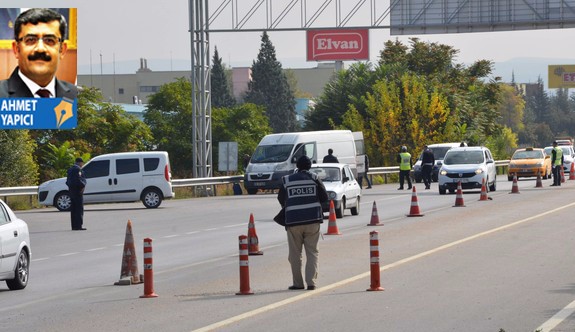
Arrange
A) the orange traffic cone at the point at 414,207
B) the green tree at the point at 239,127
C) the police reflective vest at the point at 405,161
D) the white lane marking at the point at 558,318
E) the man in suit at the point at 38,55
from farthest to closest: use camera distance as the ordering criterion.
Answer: the green tree at the point at 239,127 → the police reflective vest at the point at 405,161 → the man in suit at the point at 38,55 → the orange traffic cone at the point at 414,207 → the white lane marking at the point at 558,318

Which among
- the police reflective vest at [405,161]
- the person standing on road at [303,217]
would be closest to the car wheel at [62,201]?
the police reflective vest at [405,161]

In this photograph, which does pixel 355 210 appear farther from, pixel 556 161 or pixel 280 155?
pixel 556 161

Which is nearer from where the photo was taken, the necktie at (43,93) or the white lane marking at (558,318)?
the white lane marking at (558,318)

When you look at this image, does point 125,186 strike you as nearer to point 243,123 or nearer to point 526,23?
point 526,23

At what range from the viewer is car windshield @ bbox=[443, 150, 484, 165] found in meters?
42.9

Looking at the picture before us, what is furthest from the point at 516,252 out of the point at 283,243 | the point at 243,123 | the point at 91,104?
the point at 243,123

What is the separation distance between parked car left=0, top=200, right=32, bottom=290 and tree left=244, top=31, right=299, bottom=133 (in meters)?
124

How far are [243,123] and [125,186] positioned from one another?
51945 mm

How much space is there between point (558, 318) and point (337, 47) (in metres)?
108

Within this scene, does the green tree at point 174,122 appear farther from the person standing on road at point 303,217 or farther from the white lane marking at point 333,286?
the person standing on road at point 303,217

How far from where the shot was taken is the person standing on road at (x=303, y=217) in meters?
15.5

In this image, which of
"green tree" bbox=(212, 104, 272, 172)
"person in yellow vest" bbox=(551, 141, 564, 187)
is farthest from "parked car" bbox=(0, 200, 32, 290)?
"green tree" bbox=(212, 104, 272, 172)

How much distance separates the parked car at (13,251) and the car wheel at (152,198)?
69.0ft

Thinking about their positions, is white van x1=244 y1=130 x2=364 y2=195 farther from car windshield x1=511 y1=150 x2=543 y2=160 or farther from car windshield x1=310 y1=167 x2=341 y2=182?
car windshield x1=310 y1=167 x2=341 y2=182
